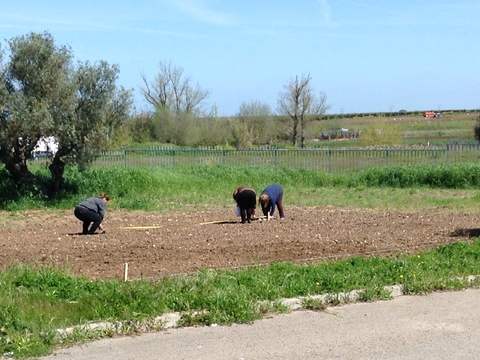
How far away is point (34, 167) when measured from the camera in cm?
3023

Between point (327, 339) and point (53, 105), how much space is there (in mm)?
18994

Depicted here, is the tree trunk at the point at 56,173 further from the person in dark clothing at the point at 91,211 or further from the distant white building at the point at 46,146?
the person in dark clothing at the point at 91,211

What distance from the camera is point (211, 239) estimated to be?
603 inches

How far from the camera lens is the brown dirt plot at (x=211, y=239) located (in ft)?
40.8

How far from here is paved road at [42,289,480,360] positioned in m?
7.54

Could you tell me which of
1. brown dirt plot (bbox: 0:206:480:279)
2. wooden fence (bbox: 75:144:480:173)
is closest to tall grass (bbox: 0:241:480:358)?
brown dirt plot (bbox: 0:206:480:279)

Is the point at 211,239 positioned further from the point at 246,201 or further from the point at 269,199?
the point at 269,199

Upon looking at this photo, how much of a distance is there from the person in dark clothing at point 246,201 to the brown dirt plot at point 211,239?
29 cm

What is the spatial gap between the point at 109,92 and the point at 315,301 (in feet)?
58.7

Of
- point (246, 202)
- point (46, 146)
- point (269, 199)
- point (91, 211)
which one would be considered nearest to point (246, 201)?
point (246, 202)

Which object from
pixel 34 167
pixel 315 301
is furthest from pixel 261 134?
pixel 315 301

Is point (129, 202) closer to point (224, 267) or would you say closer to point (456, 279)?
point (224, 267)

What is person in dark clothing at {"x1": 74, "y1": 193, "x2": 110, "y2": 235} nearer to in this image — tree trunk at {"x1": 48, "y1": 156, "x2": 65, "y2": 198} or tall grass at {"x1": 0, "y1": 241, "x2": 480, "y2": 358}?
tall grass at {"x1": 0, "y1": 241, "x2": 480, "y2": 358}

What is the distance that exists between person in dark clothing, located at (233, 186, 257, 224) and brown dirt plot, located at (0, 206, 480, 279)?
0.96 ft
